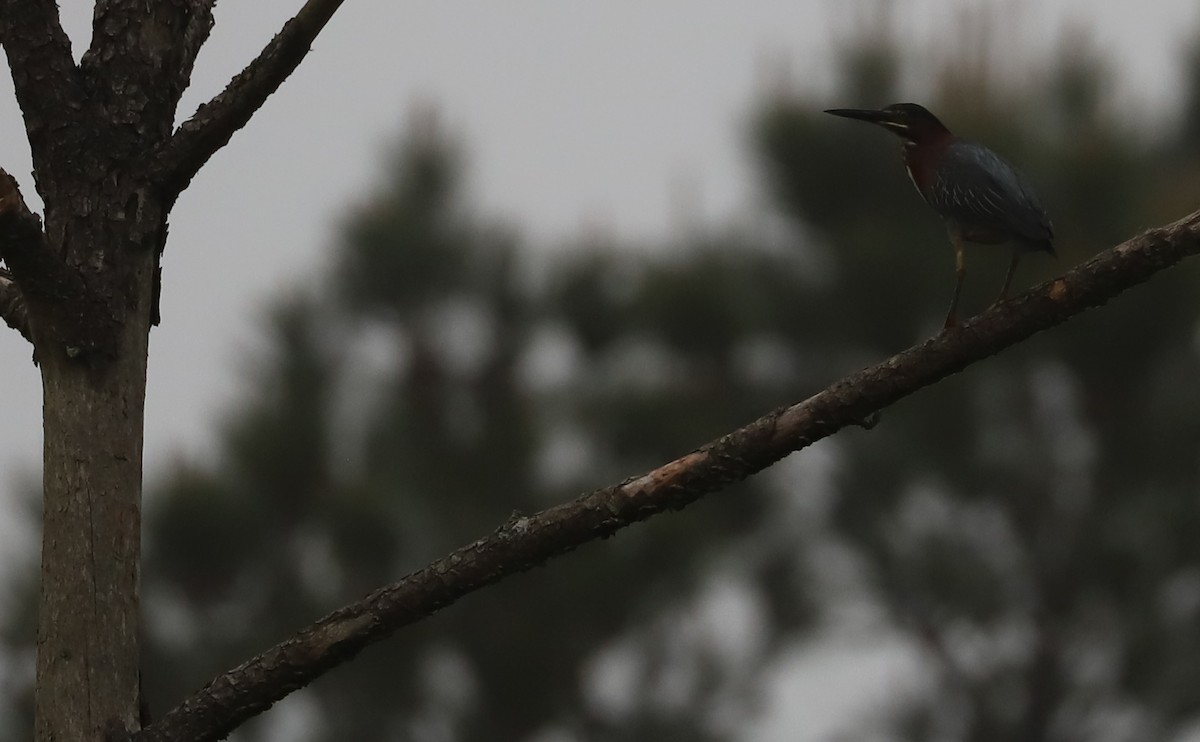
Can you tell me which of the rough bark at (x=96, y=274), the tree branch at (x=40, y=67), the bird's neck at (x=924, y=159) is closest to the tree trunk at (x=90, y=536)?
the rough bark at (x=96, y=274)

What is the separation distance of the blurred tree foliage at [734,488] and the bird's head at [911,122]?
5.82m

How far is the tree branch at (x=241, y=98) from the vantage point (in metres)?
2.27

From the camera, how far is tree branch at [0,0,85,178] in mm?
2266

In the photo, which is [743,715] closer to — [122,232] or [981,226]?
[981,226]

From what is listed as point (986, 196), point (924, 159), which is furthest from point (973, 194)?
point (924, 159)

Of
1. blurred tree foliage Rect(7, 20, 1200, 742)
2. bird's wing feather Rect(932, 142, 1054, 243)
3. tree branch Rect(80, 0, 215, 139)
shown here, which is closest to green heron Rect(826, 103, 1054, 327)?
bird's wing feather Rect(932, 142, 1054, 243)

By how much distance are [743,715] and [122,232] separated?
8310mm

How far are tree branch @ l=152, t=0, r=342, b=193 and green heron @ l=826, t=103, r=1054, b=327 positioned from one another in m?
1.44

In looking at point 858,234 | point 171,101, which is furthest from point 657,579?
point 171,101

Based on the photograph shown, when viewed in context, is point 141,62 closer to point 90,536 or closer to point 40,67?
point 40,67

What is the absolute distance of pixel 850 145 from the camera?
10.3 m

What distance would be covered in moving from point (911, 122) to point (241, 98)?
6.71 feet

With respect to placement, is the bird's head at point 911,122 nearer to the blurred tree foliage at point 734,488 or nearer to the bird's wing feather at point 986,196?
the bird's wing feather at point 986,196

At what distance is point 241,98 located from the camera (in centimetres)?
Result: 227
